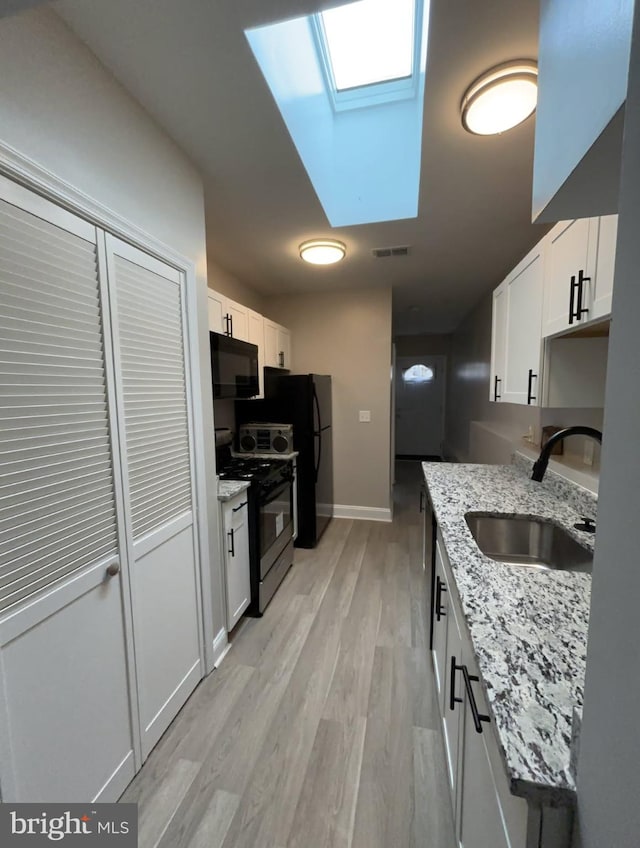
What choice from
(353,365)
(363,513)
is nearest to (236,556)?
(363,513)

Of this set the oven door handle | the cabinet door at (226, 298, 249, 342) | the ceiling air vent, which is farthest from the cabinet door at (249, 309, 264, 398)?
the ceiling air vent

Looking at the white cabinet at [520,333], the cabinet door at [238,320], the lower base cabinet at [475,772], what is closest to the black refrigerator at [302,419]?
the cabinet door at [238,320]

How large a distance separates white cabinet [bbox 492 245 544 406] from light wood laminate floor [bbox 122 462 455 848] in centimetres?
157

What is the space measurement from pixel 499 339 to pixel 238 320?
1.89 meters

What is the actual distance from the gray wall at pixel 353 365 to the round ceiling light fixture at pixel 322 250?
1.07 meters

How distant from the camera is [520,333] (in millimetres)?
2037

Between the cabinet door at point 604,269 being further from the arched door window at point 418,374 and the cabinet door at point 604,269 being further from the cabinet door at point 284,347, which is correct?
the arched door window at point 418,374

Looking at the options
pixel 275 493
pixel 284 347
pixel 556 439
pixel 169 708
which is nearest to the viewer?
pixel 556 439

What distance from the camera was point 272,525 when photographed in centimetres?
253

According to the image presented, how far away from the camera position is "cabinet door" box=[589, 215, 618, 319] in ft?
3.70

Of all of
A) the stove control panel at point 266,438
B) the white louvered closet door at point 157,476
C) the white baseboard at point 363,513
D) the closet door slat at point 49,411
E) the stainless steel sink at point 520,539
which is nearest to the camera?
the closet door slat at point 49,411

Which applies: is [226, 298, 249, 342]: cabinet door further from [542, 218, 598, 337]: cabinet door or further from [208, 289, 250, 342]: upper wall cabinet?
[542, 218, 598, 337]: cabinet door

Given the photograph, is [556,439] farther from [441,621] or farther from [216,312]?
[216,312]

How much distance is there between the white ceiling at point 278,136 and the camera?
1.08 m
